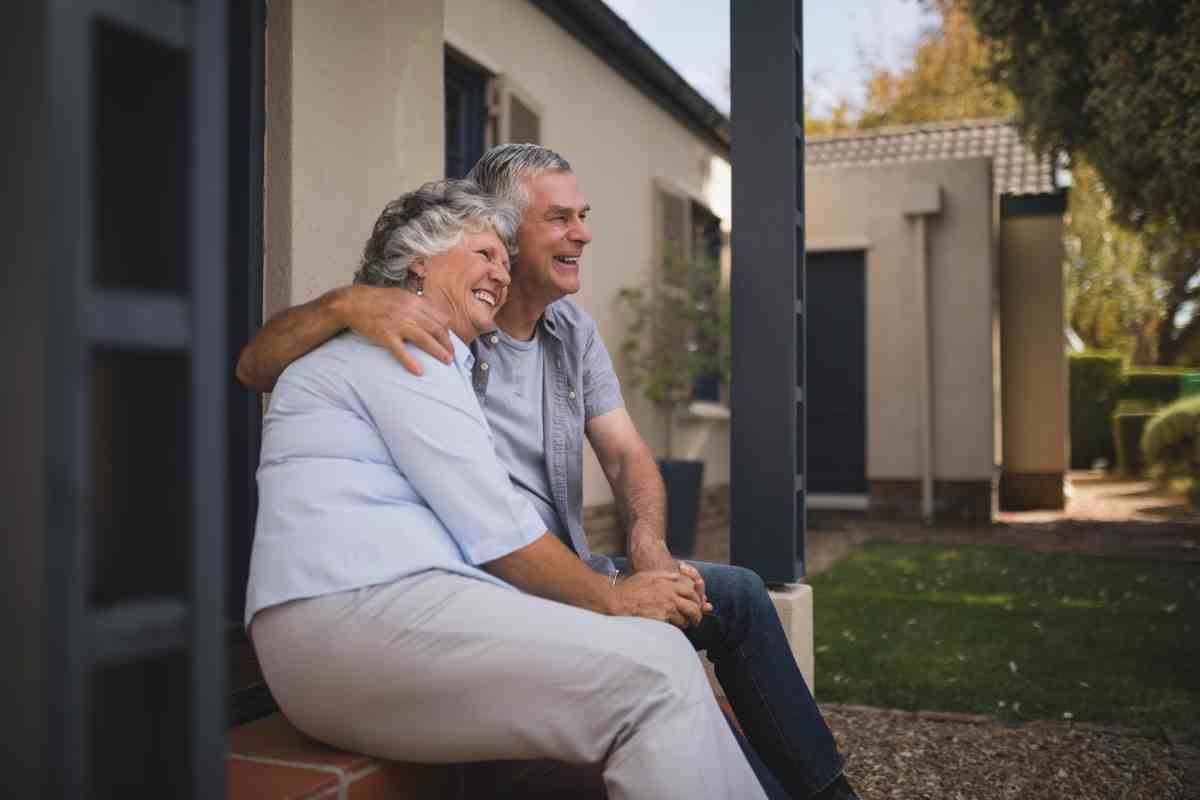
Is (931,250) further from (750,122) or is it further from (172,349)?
(172,349)

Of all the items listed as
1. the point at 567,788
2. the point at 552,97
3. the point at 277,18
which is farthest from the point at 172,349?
the point at 552,97

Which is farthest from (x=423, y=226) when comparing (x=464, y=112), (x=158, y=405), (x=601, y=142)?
(x=601, y=142)

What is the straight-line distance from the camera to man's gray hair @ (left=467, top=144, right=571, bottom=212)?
2.64 m

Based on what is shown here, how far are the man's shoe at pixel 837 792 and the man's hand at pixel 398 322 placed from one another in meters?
1.22

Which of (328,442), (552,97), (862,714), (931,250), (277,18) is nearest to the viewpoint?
(328,442)

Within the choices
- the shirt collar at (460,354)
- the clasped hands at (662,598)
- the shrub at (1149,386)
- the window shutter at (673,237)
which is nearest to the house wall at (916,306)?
the window shutter at (673,237)

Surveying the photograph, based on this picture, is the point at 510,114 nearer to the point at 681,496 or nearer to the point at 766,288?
the point at 681,496

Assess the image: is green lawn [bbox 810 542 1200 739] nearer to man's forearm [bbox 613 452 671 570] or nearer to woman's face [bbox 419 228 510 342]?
man's forearm [bbox 613 452 671 570]

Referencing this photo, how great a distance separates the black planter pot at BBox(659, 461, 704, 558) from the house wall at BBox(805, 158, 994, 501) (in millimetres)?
3096

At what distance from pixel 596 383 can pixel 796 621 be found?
90 centimetres

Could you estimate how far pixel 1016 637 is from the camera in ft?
16.2

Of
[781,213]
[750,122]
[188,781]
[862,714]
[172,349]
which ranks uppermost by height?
[750,122]

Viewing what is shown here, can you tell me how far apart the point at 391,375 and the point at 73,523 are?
867 millimetres

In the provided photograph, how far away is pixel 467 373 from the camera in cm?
209
